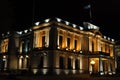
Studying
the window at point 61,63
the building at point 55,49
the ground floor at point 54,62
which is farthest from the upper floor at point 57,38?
the window at point 61,63

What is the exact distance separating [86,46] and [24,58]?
48.7 feet

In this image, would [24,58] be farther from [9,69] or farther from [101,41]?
[101,41]

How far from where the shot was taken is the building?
42.9m

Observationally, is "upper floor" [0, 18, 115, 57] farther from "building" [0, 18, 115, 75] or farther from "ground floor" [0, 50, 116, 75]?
"ground floor" [0, 50, 116, 75]

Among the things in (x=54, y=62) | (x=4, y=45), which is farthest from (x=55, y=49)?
(x=4, y=45)

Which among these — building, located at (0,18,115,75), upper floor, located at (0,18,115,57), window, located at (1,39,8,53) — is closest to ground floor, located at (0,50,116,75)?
building, located at (0,18,115,75)

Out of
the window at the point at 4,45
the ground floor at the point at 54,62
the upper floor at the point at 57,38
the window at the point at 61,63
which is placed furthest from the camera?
the window at the point at 4,45

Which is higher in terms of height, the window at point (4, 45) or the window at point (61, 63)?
the window at point (4, 45)

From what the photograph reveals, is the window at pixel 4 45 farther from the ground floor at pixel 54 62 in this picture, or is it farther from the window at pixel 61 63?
the window at pixel 61 63

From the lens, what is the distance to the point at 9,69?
52.9m

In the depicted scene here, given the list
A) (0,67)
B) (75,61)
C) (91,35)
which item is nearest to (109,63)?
(91,35)

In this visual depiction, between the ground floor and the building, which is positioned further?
the building

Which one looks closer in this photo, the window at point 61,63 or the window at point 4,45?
the window at point 61,63

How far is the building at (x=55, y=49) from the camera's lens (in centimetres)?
4291
